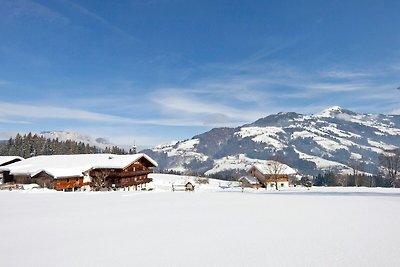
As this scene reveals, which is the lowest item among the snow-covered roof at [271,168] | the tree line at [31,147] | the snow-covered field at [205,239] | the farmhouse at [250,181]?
the farmhouse at [250,181]

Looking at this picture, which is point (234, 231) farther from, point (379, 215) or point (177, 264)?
point (379, 215)

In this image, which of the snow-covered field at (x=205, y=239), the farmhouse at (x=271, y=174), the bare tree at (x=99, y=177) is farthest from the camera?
the farmhouse at (x=271, y=174)

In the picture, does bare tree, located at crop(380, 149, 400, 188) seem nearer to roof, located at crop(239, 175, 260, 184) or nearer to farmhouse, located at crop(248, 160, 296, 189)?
farmhouse, located at crop(248, 160, 296, 189)

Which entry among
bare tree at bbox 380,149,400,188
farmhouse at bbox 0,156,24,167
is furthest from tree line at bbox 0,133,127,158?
bare tree at bbox 380,149,400,188

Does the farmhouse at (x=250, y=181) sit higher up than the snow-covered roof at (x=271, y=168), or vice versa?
the snow-covered roof at (x=271, y=168)

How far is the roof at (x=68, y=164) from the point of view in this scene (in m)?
55.8

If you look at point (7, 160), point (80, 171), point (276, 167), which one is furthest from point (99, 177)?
point (276, 167)

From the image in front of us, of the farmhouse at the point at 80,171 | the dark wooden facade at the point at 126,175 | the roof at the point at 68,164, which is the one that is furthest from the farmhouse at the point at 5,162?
the dark wooden facade at the point at 126,175

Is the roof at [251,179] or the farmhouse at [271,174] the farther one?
the roof at [251,179]

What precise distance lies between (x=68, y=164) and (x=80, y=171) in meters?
4.17

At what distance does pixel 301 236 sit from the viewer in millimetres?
Answer: 11336

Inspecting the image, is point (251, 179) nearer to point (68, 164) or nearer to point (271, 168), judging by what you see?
point (271, 168)

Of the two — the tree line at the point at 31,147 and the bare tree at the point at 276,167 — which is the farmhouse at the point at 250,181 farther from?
the tree line at the point at 31,147

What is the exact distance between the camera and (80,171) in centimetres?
5853
